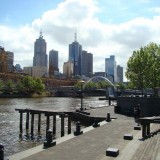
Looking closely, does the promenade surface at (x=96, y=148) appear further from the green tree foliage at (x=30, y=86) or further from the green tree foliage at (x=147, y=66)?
the green tree foliage at (x=30, y=86)

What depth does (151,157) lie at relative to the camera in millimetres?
18203

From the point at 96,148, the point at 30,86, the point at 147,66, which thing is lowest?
the point at 96,148

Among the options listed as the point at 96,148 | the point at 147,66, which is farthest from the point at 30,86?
the point at 96,148

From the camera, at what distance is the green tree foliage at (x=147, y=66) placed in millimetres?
86500

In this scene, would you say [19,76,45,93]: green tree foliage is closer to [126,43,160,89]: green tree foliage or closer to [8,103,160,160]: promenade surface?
[126,43,160,89]: green tree foliage

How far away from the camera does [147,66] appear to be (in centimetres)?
8756

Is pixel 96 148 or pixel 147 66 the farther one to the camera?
pixel 147 66

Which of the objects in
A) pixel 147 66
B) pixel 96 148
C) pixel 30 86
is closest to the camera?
pixel 96 148

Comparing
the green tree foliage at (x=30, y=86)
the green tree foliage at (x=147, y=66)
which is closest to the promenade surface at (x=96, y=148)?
the green tree foliage at (x=147, y=66)

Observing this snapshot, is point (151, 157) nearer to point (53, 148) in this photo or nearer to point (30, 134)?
point (53, 148)

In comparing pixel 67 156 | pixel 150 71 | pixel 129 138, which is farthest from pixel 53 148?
pixel 150 71

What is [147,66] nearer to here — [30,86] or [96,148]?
[96,148]

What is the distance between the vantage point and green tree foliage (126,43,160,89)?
86500mm

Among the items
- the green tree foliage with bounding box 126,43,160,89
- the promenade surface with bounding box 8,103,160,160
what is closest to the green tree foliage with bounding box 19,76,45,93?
the green tree foliage with bounding box 126,43,160,89
